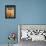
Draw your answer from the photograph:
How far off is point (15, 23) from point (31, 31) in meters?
0.60

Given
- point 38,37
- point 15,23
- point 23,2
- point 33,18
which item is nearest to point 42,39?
point 38,37

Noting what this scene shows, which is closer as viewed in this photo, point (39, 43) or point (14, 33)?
point (39, 43)

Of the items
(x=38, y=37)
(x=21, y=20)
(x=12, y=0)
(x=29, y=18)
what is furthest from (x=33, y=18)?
(x=12, y=0)

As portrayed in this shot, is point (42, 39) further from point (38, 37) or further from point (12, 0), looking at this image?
point (12, 0)

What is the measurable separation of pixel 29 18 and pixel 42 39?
81 centimetres

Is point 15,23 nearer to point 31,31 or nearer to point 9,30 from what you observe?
point 9,30

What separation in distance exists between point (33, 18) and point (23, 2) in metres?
0.62

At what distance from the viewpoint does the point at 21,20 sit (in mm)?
4203

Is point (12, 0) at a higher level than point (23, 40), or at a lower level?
higher

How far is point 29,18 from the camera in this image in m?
4.20

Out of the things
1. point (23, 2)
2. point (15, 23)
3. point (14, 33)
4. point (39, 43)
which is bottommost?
point (39, 43)

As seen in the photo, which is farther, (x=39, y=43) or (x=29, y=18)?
(x=29, y=18)

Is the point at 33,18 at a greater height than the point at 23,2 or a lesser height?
→ lesser

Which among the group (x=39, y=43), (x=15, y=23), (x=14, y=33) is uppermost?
(x=15, y=23)
